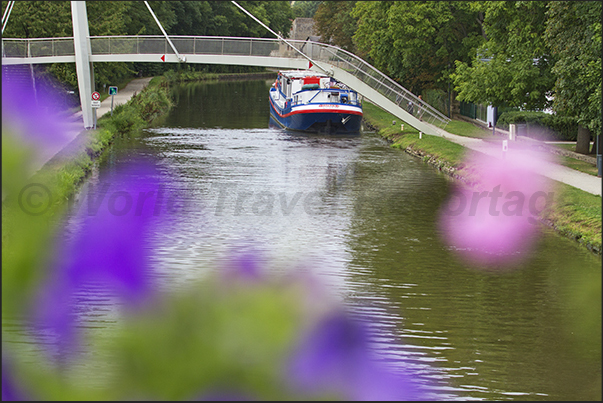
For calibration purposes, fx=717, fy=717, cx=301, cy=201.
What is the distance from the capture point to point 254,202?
19.9m

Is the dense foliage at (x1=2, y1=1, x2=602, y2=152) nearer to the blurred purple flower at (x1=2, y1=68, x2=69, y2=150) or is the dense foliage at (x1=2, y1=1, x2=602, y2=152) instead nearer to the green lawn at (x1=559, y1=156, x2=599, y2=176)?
the green lawn at (x1=559, y1=156, x2=599, y2=176)

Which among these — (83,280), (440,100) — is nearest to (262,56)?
(440,100)

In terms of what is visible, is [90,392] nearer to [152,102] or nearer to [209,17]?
[152,102]

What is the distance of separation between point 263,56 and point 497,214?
A: 2389 centimetres

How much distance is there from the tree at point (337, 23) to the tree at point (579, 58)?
52237 mm

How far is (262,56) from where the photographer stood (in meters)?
40.1

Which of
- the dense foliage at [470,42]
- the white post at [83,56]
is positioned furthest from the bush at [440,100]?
the white post at [83,56]

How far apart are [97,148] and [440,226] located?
1610 cm

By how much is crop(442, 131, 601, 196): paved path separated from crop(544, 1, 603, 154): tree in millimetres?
1563

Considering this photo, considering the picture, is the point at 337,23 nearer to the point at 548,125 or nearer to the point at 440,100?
the point at 440,100

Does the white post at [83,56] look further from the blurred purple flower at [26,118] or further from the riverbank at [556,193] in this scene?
the blurred purple flower at [26,118]

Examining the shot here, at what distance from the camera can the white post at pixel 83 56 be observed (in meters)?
33.8

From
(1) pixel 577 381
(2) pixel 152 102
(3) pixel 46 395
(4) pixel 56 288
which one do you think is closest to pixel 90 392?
(3) pixel 46 395


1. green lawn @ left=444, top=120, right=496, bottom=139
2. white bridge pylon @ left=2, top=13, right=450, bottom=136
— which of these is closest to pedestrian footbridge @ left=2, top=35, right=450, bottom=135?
white bridge pylon @ left=2, top=13, right=450, bottom=136
